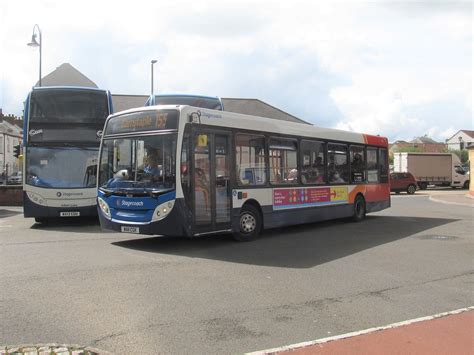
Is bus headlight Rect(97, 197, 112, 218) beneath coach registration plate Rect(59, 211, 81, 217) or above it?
above

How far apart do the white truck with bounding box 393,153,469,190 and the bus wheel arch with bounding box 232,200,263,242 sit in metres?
33.6

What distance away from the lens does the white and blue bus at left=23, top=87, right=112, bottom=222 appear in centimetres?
1404

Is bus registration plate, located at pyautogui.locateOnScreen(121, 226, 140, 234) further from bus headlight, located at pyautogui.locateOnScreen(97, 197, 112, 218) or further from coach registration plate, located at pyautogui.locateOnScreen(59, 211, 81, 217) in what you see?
coach registration plate, located at pyautogui.locateOnScreen(59, 211, 81, 217)

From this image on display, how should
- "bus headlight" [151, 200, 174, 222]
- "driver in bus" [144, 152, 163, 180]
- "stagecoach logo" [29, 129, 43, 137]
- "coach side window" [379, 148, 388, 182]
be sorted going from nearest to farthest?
"bus headlight" [151, 200, 174, 222], "driver in bus" [144, 152, 163, 180], "stagecoach logo" [29, 129, 43, 137], "coach side window" [379, 148, 388, 182]

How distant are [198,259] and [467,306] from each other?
4.55 metres

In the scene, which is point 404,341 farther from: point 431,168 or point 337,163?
point 431,168

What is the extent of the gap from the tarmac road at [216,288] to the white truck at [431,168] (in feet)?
105

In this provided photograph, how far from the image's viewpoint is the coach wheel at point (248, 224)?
1112 centimetres

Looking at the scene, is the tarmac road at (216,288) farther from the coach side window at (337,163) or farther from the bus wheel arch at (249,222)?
the coach side window at (337,163)

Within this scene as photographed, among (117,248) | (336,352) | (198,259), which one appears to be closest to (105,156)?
(117,248)

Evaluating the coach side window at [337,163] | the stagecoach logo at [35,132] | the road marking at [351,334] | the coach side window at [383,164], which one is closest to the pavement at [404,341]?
the road marking at [351,334]

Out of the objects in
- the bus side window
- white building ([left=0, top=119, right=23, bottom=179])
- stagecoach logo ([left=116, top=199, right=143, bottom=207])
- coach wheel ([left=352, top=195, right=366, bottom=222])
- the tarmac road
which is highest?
white building ([left=0, top=119, right=23, bottom=179])

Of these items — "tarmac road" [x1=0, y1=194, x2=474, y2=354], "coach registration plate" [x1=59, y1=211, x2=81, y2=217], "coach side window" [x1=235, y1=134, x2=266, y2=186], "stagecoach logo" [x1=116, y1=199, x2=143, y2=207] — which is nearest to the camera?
"tarmac road" [x1=0, y1=194, x2=474, y2=354]

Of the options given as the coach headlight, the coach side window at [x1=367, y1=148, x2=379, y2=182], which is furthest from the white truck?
the coach headlight
